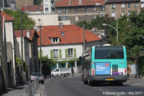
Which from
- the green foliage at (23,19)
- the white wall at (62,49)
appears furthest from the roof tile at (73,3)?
the white wall at (62,49)

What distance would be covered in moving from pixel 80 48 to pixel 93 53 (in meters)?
→ 63.3

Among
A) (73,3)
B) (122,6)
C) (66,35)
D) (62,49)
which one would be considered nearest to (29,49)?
(62,49)

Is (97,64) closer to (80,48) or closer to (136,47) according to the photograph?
(136,47)

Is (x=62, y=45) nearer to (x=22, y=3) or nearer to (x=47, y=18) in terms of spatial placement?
(x=47, y=18)

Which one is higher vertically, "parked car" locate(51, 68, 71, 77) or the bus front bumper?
the bus front bumper

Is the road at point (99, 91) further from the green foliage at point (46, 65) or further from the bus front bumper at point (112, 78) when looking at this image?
the green foliage at point (46, 65)

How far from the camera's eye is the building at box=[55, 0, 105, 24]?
161 meters

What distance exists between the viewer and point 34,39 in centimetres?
9388

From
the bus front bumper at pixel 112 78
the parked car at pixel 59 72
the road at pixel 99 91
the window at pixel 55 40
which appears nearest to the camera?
the road at pixel 99 91

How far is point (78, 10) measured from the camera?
6339 inches

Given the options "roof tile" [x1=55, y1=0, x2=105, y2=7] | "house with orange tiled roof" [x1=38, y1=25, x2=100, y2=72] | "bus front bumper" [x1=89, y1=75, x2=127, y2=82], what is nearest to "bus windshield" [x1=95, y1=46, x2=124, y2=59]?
"bus front bumper" [x1=89, y1=75, x2=127, y2=82]

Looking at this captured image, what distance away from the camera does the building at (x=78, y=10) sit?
161 meters

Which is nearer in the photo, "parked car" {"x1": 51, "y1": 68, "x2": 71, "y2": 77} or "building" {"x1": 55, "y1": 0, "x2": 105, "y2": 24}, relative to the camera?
"parked car" {"x1": 51, "y1": 68, "x2": 71, "y2": 77}

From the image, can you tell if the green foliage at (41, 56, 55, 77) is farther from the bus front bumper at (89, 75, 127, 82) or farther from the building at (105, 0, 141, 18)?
the building at (105, 0, 141, 18)
